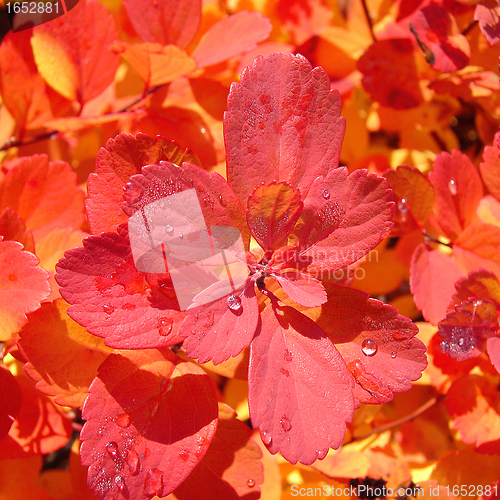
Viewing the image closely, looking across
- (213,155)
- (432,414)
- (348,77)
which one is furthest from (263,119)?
(432,414)

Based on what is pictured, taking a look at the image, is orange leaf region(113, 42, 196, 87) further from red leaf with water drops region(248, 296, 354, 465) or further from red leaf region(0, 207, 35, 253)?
red leaf with water drops region(248, 296, 354, 465)

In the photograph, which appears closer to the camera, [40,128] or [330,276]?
[330,276]

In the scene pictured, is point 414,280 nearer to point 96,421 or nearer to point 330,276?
point 330,276

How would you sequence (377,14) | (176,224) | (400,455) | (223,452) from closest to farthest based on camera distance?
(176,224) < (223,452) < (400,455) < (377,14)

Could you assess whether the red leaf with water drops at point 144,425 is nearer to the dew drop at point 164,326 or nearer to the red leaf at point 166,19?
the dew drop at point 164,326

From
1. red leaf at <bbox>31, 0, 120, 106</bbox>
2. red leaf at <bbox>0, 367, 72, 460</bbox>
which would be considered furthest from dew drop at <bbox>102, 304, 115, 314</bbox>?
red leaf at <bbox>31, 0, 120, 106</bbox>

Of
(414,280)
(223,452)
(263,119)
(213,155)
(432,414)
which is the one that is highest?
(263,119)
